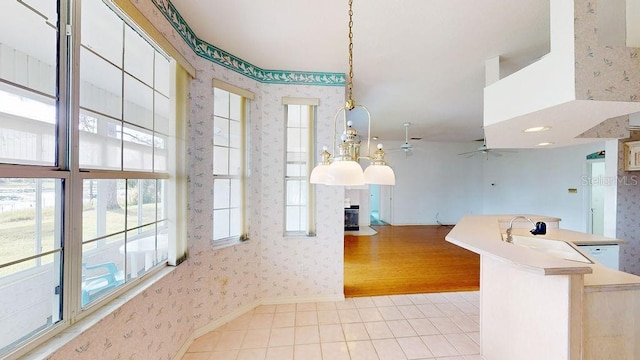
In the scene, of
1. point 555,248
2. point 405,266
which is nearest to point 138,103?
point 555,248

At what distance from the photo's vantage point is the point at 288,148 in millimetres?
2920

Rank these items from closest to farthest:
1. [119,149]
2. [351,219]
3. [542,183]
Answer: [119,149] < [542,183] < [351,219]

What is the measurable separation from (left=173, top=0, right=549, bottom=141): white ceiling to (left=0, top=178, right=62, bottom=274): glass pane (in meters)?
→ 1.58

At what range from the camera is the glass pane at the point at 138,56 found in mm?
1474

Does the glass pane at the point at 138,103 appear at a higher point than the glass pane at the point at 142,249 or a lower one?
higher

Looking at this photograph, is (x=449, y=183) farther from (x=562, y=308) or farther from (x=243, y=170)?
(x=243, y=170)

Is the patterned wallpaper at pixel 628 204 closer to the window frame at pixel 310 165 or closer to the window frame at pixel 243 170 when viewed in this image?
the window frame at pixel 310 165

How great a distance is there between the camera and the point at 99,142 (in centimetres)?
128

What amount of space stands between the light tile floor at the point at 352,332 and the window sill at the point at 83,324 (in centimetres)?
94

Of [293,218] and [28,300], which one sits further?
[293,218]

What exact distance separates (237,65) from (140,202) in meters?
1.71

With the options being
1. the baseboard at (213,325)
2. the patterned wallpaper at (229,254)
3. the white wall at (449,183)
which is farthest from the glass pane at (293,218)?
the white wall at (449,183)

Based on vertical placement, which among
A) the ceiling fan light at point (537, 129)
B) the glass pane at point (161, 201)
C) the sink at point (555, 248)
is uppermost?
the ceiling fan light at point (537, 129)

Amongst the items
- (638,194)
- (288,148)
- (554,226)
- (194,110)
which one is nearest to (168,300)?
(194,110)
